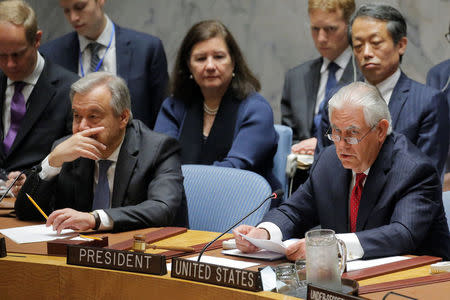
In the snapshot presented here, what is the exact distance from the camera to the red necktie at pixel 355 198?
300 centimetres

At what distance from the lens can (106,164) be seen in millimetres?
3449

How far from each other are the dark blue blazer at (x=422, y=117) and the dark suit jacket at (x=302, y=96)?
70cm

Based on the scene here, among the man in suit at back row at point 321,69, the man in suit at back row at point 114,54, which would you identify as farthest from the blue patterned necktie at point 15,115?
the man in suit at back row at point 321,69

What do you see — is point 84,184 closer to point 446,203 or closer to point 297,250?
point 297,250

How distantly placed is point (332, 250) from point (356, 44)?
79.8 inches

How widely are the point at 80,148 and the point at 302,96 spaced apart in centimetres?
184

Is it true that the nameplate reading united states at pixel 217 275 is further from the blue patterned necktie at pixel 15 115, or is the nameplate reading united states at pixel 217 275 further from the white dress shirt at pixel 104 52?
the white dress shirt at pixel 104 52

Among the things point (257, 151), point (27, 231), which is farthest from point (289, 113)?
point (27, 231)

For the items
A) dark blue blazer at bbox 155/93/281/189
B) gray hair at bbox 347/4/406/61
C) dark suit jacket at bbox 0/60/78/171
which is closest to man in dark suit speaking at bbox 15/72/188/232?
dark suit jacket at bbox 0/60/78/171

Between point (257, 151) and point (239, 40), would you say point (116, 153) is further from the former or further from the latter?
point (239, 40)

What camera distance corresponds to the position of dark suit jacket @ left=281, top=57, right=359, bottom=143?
4676mm

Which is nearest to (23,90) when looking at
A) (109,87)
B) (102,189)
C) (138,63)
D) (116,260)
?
(138,63)

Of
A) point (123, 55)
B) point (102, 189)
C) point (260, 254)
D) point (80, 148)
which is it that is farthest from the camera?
point (123, 55)

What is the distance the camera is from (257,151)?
419 cm
